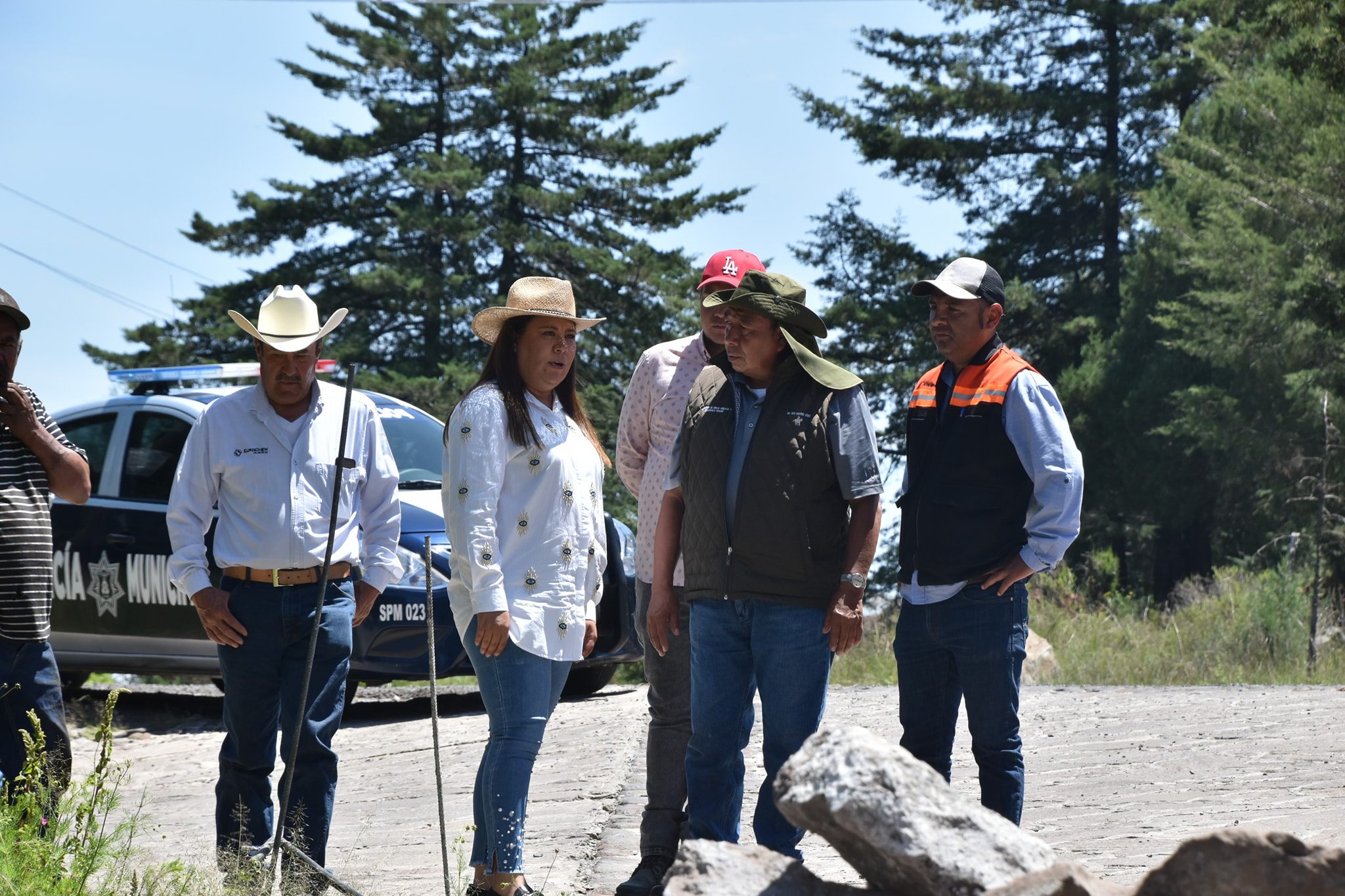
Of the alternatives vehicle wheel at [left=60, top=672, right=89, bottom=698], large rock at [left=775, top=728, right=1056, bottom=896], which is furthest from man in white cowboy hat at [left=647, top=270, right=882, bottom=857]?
vehicle wheel at [left=60, top=672, right=89, bottom=698]

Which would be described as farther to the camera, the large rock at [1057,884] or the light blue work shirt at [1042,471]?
the light blue work shirt at [1042,471]

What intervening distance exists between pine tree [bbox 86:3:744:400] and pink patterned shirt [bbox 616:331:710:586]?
75.8 ft

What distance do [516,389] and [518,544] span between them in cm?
51

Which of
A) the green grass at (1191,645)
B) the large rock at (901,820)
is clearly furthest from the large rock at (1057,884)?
the green grass at (1191,645)

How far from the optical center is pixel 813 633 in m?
4.29

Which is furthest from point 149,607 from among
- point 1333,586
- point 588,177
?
point 588,177

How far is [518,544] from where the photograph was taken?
450 centimetres

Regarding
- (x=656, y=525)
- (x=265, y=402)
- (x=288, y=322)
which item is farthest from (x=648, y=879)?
(x=288, y=322)

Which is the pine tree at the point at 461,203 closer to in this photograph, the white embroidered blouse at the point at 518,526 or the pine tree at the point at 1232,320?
the pine tree at the point at 1232,320

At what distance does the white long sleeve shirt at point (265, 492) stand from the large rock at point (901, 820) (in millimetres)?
2139

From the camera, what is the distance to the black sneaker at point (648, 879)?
4.70 meters

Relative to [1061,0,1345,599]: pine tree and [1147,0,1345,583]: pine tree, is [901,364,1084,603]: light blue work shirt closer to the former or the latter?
[1061,0,1345,599]: pine tree

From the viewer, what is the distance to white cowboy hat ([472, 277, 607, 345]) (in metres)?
4.64

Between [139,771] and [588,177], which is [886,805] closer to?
[139,771]
